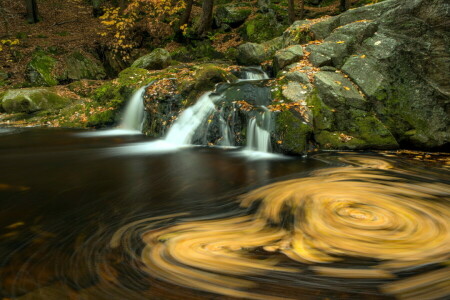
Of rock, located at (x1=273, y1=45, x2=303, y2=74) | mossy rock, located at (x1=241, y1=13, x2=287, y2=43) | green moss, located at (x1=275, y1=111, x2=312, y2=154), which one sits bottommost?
green moss, located at (x1=275, y1=111, x2=312, y2=154)

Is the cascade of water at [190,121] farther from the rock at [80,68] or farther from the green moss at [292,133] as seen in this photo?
the rock at [80,68]

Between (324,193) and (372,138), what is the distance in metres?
3.44

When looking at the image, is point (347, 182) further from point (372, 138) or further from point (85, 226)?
point (85, 226)

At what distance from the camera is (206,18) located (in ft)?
52.4

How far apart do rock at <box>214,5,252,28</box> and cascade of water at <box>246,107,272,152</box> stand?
11785 mm

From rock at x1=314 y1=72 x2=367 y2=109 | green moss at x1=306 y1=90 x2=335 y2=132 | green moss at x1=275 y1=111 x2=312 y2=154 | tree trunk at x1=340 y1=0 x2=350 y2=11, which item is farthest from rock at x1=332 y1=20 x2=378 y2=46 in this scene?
tree trunk at x1=340 y1=0 x2=350 y2=11

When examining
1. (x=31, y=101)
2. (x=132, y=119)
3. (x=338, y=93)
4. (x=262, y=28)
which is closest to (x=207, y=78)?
(x=132, y=119)

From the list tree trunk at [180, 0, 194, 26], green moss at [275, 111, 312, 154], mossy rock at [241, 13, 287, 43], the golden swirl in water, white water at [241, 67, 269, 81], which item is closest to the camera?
the golden swirl in water

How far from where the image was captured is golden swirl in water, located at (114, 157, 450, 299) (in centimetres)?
209

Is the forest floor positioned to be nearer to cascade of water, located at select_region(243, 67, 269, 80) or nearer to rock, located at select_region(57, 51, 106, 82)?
rock, located at select_region(57, 51, 106, 82)

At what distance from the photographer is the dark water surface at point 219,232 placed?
6.46 ft

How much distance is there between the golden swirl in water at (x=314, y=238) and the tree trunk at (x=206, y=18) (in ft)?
47.0

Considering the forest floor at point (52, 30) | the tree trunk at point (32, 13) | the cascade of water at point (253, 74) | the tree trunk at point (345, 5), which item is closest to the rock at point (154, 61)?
the forest floor at point (52, 30)

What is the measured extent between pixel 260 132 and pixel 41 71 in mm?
12747
